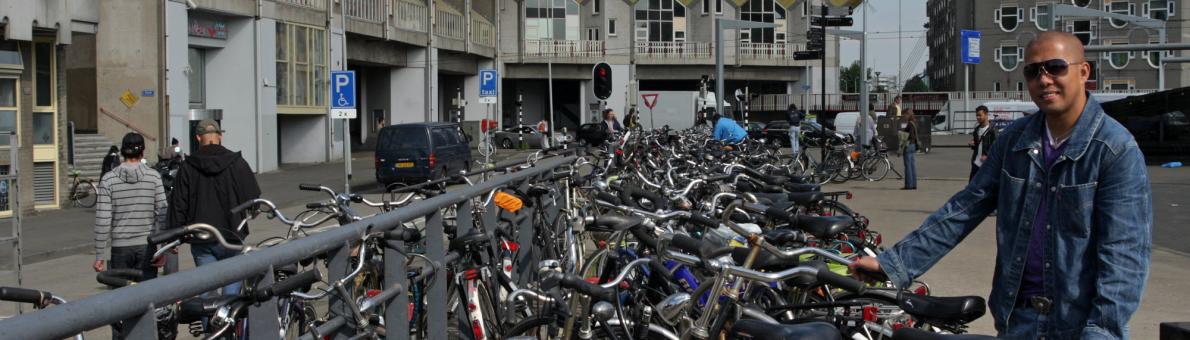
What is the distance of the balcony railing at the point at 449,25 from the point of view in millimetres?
50062

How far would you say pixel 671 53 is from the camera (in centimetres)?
6925

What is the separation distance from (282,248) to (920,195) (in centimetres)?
1812

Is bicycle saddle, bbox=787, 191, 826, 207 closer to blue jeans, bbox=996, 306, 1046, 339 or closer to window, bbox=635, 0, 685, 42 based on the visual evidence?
blue jeans, bbox=996, 306, 1046, 339

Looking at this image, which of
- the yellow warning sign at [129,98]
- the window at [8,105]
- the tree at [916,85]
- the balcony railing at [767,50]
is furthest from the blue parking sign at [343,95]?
the tree at [916,85]

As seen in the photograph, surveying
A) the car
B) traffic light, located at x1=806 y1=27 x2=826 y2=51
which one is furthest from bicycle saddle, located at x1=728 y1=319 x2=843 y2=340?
the car

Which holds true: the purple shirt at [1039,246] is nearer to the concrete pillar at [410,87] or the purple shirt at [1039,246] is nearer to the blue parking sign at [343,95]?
the blue parking sign at [343,95]

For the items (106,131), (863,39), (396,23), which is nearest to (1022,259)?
(106,131)

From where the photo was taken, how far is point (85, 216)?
21.2 meters

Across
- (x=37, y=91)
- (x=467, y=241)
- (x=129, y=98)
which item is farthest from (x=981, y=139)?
(x=129, y=98)

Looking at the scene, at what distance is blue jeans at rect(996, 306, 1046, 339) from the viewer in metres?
3.31

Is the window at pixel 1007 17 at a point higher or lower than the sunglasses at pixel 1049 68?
higher

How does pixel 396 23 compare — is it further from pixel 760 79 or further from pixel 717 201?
pixel 717 201

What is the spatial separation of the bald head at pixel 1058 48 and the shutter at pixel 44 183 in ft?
71.3

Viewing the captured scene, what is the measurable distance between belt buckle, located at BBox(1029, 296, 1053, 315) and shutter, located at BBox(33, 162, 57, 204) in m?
21.8
